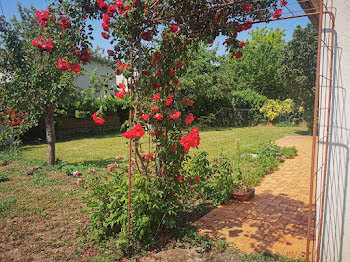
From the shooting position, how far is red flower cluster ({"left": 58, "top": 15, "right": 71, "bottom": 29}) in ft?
9.93

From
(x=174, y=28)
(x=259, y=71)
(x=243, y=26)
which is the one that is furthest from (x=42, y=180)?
(x=259, y=71)

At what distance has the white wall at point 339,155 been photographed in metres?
2.12

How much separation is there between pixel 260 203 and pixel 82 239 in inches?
105

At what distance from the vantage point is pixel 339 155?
7.12ft

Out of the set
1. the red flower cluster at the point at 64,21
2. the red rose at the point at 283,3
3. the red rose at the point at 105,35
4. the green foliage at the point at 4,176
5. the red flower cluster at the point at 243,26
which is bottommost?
the green foliage at the point at 4,176

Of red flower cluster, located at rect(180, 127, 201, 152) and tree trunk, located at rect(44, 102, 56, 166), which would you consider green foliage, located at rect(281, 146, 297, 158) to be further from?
tree trunk, located at rect(44, 102, 56, 166)

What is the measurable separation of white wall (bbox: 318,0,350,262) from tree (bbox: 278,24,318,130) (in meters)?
9.11

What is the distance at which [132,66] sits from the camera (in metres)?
2.59

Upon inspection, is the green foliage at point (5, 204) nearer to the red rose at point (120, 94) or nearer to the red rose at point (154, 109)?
the red rose at point (120, 94)

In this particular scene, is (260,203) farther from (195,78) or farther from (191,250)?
(195,78)

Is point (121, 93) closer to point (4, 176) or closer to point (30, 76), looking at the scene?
point (30, 76)

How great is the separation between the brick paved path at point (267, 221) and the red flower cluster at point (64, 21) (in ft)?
9.75

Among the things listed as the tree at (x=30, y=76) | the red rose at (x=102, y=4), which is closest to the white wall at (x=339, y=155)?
the red rose at (x=102, y=4)

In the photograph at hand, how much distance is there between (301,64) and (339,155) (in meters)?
9.64
